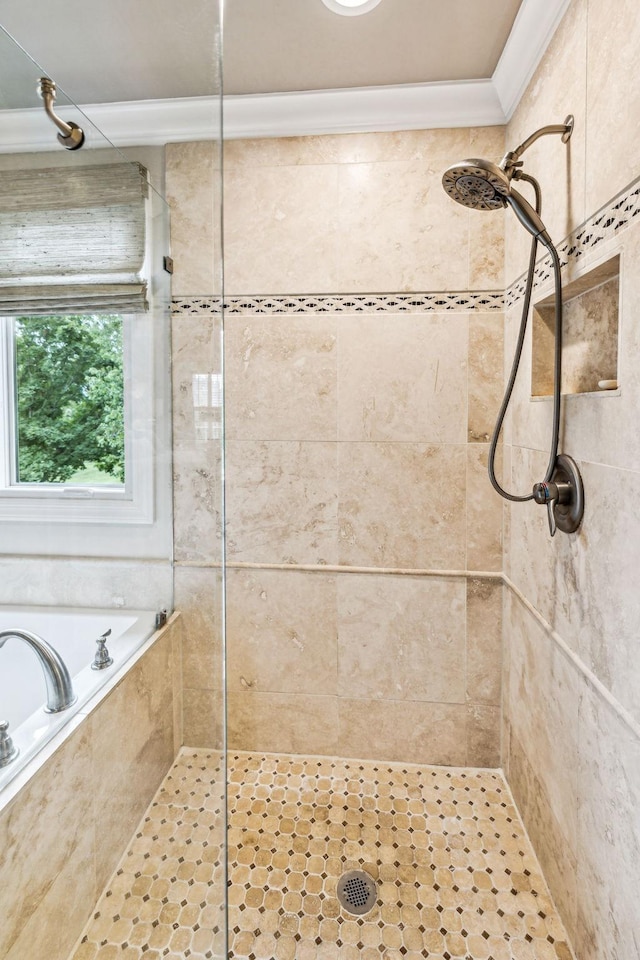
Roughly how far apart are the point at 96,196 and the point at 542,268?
1.13m

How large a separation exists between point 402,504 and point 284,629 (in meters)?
0.64

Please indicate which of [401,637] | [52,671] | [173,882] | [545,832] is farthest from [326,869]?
[52,671]

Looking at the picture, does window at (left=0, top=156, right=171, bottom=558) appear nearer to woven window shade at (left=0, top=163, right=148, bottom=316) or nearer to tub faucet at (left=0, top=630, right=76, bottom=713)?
woven window shade at (left=0, top=163, right=148, bottom=316)

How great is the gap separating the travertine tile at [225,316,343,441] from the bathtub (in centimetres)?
83

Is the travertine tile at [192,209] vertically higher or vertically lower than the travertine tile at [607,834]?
higher

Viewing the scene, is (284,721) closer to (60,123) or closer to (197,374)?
(197,374)

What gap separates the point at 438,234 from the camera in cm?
171

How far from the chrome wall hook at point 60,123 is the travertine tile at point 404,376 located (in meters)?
0.95

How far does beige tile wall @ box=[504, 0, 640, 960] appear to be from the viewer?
0.96 m

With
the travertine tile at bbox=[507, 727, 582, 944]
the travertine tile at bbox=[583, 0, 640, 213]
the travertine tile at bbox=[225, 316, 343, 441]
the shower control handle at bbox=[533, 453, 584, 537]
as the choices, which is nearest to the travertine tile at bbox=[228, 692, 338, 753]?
the travertine tile at bbox=[507, 727, 582, 944]

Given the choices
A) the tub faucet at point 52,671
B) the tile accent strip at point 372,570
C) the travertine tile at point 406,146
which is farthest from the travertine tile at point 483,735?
the travertine tile at point 406,146

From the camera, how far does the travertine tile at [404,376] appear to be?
1.74 m

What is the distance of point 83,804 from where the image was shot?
107 centimetres

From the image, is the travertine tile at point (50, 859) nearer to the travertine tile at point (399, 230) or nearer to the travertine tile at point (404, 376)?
the travertine tile at point (404, 376)
